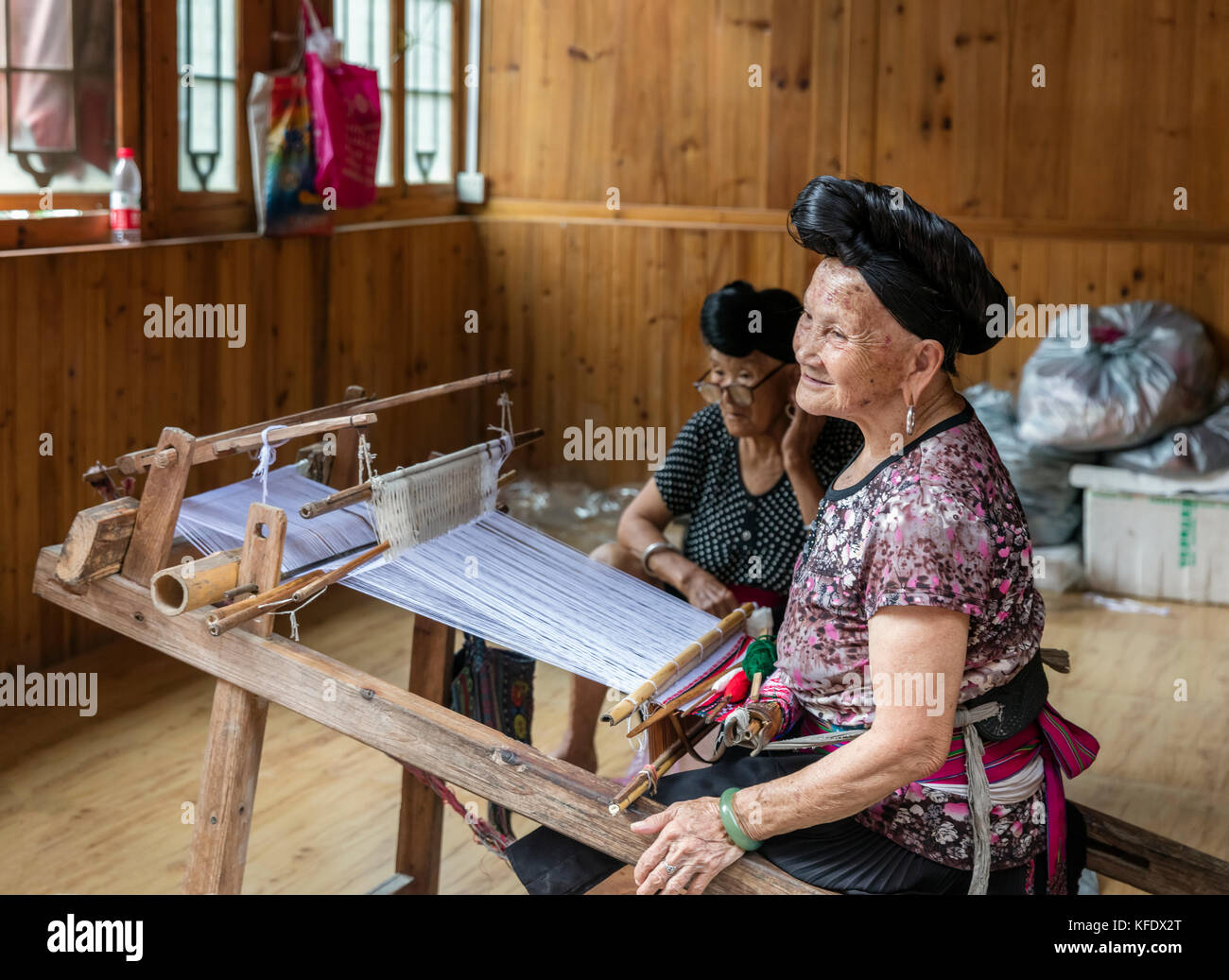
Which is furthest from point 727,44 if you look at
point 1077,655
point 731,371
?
point 731,371

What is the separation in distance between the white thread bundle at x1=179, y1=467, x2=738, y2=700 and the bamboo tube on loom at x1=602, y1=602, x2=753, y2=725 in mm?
18

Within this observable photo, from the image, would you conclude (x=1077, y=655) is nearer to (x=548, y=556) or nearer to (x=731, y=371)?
(x=731, y=371)

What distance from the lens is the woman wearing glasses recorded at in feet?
8.30

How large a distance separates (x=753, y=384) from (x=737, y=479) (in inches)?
8.6

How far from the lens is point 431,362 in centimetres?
532

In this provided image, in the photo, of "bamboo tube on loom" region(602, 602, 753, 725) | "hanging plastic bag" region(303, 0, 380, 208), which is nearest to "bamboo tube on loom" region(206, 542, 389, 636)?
"bamboo tube on loom" region(602, 602, 753, 725)

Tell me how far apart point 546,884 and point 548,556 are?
590 mm

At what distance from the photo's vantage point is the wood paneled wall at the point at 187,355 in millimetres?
3383

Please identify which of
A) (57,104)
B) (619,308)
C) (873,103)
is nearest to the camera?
(57,104)

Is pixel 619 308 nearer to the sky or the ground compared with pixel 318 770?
nearer to the sky

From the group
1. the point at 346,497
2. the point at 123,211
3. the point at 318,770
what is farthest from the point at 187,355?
the point at 346,497

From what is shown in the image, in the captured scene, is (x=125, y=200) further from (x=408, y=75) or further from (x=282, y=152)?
(x=408, y=75)

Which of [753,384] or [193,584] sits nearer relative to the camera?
[193,584]

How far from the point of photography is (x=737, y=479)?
2.68 meters
